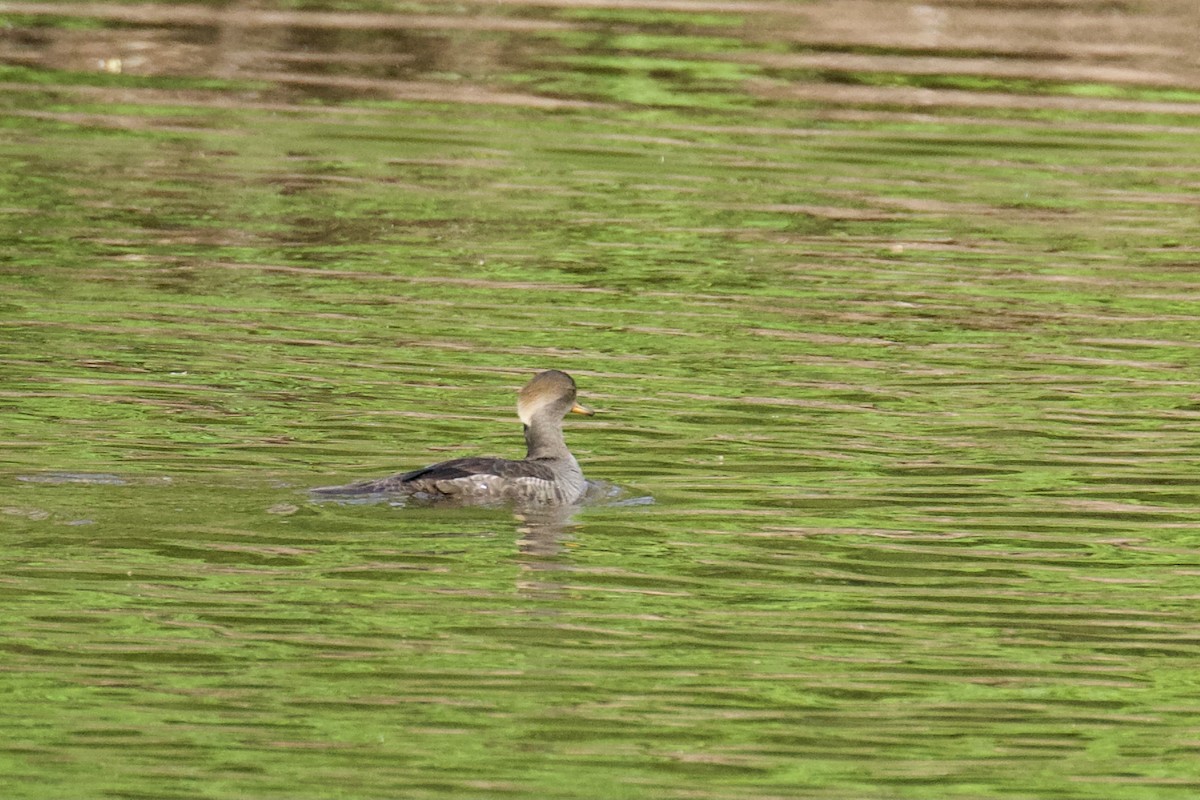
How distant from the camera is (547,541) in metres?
10.5

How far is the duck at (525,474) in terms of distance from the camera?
1068 cm

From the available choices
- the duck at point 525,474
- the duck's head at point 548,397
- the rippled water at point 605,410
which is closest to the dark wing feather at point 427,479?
the duck at point 525,474

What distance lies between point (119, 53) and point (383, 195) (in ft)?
20.2

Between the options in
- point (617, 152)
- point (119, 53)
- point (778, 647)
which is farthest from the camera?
point (119, 53)

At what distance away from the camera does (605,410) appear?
12.8 m

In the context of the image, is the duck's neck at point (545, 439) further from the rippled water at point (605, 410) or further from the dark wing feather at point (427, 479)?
the dark wing feather at point (427, 479)

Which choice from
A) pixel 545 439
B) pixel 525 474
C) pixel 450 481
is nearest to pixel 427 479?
pixel 450 481

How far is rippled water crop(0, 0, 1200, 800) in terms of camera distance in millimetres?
8273

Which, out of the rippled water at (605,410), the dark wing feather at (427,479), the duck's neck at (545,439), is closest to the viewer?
the rippled water at (605,410)

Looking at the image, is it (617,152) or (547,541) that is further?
(617,152)

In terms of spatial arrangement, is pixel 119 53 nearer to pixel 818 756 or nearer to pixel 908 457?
pixel 908 457

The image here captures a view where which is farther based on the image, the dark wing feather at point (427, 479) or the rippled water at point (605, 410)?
the dark wing feather at point (427, 479)

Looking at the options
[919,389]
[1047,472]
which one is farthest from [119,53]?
[1047,472]

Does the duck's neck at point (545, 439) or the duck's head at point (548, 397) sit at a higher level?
the duck's head at point (548, 397)
